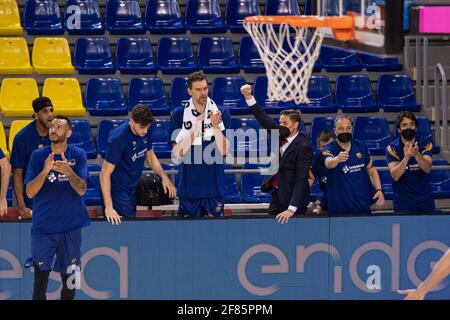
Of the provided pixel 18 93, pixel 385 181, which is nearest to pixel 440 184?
Answer: pixel 385 181

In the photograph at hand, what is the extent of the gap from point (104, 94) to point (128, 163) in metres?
3.37

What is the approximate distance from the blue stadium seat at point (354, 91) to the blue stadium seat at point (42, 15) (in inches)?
154

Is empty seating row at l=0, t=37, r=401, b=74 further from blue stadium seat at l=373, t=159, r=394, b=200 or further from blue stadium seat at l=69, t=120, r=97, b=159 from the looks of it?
blue stadium seat at l=373, t=159, r=394, b=200

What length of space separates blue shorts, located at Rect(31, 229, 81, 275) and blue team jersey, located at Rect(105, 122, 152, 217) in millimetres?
637

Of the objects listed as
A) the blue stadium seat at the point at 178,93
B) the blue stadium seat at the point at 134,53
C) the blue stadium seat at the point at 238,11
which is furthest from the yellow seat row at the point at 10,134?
the blue stadium seat at the point at 238,11

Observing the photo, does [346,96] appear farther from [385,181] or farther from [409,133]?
[409,133]

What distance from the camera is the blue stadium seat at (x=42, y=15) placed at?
1458cm

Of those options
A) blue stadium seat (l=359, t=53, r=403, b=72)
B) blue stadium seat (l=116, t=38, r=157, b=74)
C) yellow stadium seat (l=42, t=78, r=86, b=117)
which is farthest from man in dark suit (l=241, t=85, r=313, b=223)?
blue stadium seat (l=359, t=53, r=403, b=72)

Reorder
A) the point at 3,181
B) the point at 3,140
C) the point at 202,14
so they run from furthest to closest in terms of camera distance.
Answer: the point at 202,14 → the point at 3,140 → the point at 3,181

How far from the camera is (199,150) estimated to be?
1034cm

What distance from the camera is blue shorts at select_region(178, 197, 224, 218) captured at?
412 inches

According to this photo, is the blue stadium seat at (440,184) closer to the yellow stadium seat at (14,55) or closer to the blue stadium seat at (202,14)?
the blue stadium seat at (202,14)
